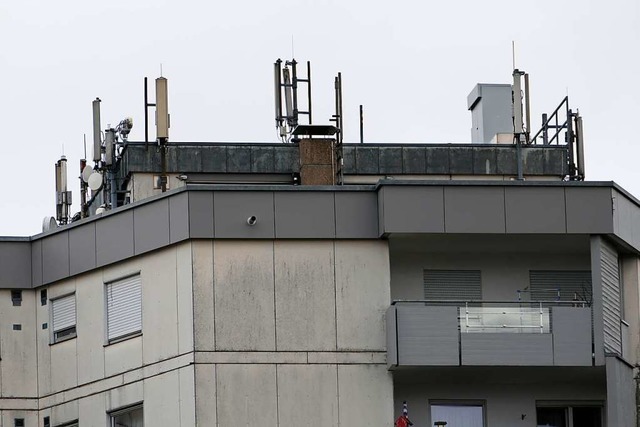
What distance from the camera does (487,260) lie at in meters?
49.1

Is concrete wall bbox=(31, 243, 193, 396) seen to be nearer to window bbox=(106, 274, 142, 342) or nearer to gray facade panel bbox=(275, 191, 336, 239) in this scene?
window bbox=(106, 274, 142, 342)

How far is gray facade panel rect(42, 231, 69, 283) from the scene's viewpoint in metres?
50.2

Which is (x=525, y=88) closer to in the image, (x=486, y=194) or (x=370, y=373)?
(x=486, y=194)

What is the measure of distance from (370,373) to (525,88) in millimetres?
12198

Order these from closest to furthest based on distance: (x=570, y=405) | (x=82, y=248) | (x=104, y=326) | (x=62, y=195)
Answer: (x=570, y=405) → (x=104, y=326) → (x=82, y=248) → (x=62, y=195)

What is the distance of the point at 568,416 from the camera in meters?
48.5

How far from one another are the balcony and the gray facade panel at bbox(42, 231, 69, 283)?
8.89 meters

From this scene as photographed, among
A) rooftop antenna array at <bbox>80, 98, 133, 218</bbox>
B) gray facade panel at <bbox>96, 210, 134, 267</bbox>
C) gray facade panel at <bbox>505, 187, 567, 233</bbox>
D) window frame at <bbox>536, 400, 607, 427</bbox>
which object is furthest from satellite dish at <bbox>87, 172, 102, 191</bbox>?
window frame at <bbox>536, 400, 607, 427</bbox>

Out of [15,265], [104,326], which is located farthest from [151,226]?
[15,265]

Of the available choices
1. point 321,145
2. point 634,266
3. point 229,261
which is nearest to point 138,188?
point 321,145

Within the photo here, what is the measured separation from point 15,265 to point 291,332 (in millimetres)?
8676

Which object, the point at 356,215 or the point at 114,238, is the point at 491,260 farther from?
the point at 114,238

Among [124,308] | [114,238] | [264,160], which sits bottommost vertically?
[124,308]

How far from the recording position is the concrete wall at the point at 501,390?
47719 mm
